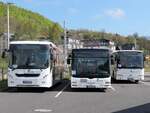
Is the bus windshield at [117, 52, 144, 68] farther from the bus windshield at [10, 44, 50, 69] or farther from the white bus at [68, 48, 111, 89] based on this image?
the bus windshield at [10, 44, 50, 69]

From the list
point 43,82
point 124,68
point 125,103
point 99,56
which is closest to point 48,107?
point 125,103

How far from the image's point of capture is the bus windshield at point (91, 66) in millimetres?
29812

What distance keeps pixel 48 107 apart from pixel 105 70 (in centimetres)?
1092

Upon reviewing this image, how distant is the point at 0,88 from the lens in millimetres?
31359

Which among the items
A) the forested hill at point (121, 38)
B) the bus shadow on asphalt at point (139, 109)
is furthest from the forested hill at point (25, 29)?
the bus shadow on asphalt at point (139, 109)

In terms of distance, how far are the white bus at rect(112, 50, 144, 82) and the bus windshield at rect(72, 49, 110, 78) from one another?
36.9 feet

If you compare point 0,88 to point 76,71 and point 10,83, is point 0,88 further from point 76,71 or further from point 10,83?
point 76,71

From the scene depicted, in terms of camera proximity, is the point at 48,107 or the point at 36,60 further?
the point at 36,60

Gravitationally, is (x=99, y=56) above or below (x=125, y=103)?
above

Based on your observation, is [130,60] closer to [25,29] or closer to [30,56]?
[30,56]

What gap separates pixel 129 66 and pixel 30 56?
1410 cm

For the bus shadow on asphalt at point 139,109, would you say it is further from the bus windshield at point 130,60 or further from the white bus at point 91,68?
the bus windshield at point 130,60

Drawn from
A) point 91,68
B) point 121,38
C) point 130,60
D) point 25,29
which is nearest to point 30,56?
point 91,68

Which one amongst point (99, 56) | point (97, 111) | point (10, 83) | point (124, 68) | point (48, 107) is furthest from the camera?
point (124, 68)
